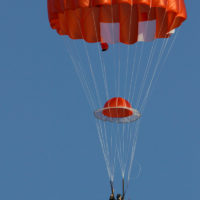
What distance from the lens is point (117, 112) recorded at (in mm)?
25062

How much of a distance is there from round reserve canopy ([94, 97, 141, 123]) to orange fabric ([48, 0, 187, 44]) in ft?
8.91

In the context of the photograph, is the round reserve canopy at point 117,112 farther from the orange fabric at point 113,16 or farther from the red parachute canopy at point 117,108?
the orange fabric at point 113,16

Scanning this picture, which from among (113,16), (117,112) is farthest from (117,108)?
(113,16)

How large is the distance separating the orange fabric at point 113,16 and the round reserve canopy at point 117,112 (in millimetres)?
2715

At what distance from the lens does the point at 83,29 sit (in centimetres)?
2589

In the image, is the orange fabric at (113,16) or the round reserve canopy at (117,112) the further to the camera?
the round reserve canopy at (117,112)

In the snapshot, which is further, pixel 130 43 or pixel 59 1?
pixel 130 43

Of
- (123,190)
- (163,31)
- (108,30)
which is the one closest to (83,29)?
(108,30)

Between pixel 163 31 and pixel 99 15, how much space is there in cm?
279

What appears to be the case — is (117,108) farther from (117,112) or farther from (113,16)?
(113,16)

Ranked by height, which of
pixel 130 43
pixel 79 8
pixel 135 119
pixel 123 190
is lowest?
pixel 123 190

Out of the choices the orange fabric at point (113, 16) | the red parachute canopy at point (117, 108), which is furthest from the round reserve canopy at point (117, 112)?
the orange fabric at point (113, 16)

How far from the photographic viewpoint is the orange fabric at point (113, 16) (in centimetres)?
2388

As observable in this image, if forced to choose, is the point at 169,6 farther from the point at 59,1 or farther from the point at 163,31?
the point at 59,1
